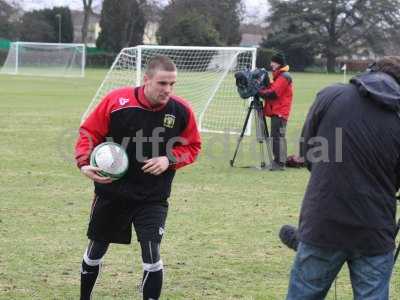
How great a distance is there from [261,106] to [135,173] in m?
7.86

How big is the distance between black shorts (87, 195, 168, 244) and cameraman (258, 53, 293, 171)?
7.50 meters

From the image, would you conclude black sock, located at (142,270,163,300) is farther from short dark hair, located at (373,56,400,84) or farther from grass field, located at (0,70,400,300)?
short dark hair, located at (373,56,400,84)

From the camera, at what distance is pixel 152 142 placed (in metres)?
5.40

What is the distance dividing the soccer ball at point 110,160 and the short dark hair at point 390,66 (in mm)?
1961

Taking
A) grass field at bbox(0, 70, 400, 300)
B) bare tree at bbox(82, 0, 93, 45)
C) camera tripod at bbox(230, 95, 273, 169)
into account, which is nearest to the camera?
grass field at bbox(0, 70, 400, 300)

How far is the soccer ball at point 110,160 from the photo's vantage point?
17.1ft

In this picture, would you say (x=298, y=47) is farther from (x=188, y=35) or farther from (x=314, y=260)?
(x=314, y=260)

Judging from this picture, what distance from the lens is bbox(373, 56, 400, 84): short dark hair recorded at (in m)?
3.99

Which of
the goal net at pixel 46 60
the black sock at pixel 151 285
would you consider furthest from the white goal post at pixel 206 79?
the goal net at pixel 46 60

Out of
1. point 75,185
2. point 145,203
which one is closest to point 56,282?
point 145,203

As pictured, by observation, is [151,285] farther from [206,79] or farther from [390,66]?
[206,79]

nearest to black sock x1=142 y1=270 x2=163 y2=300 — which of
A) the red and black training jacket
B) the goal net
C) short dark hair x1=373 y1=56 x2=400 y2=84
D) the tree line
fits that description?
the red and black training jacket

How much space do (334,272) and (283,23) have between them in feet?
280

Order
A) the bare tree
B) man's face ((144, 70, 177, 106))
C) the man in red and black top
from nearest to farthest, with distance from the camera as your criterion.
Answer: man's face ((144, 70, 177, 106)) < the man in red and black top < the bare tree
